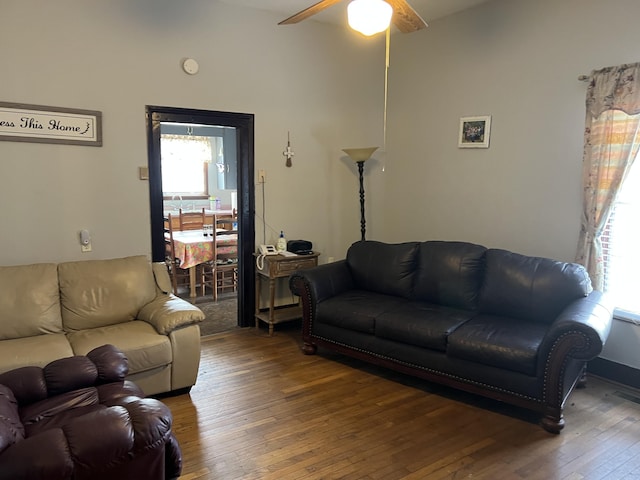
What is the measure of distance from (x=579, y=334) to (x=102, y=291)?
306 cm

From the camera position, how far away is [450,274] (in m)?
3.56

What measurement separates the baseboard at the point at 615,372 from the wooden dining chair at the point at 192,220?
4.43 m

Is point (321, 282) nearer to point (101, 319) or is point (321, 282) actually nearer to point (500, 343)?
point (500, 343)

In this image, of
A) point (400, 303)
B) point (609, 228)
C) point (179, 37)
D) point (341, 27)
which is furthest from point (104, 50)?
point (609, 228)

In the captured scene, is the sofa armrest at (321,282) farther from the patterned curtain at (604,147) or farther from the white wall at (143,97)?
the patterned curtain at (604,147)

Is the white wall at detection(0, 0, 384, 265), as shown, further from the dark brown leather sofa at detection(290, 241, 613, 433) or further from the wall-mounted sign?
the dark brown leather sofa at detection(290, 241, 613, 433)

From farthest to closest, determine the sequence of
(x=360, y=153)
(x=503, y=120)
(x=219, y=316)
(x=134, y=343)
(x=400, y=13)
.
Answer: (x=219, y=316) < (x=360, y=153) < (x=503, y=120) < (x=134, y=343) < (x=400, y=13)

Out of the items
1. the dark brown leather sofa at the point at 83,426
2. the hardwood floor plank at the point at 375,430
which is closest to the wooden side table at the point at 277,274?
the hardwood floor plank at the point at 375,430

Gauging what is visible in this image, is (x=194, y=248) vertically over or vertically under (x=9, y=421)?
over

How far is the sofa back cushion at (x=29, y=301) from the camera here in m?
2.82

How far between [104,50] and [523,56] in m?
3.35

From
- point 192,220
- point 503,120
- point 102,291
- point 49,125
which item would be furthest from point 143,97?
point 503,120

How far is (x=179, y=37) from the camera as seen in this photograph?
3.72 metres

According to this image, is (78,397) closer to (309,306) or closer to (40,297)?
(40,297)
